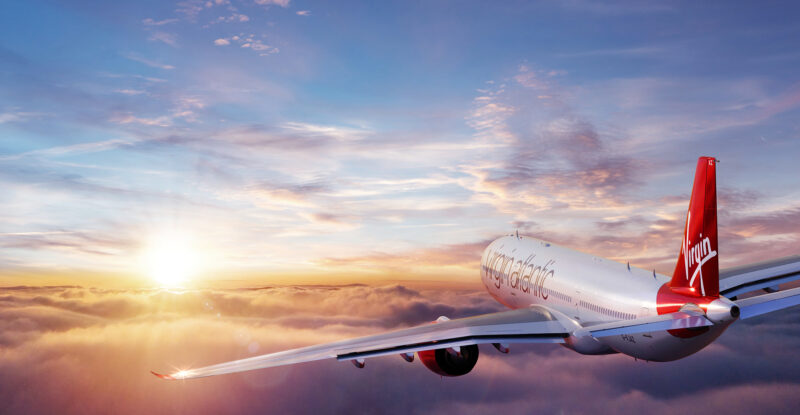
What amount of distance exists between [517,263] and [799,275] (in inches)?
720

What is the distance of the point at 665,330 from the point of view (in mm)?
25438

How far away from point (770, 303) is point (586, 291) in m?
10.4

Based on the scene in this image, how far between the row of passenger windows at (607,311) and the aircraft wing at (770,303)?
17.5ft

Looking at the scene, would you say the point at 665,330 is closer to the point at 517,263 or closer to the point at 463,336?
the point at 463,336

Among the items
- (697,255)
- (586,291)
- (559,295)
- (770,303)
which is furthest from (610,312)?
(770,303)

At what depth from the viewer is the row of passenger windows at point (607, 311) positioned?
29.2m

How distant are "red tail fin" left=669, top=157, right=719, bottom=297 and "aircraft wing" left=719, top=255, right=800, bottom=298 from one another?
13093 millimetres

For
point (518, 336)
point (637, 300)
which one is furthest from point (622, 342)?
point (518, 336)

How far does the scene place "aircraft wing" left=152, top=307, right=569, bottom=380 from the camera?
85.9 feet

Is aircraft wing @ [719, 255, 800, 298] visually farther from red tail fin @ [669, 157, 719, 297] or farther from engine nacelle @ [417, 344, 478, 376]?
engine nacelle @ [417, 344, 478, 376]

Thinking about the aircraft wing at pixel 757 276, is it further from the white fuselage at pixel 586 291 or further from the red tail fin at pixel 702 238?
the red tail fin at pixel 702 238

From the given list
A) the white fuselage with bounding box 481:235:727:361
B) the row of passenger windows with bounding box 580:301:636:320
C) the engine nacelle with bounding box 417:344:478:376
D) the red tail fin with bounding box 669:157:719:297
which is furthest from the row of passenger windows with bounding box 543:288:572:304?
the red tail fin with bounding box 669:157:719:297

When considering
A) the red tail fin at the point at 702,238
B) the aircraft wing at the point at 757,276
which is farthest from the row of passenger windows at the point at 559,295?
the aircraft wing at the point at 757,276

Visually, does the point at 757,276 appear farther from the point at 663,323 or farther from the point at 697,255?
the point at 663,323
